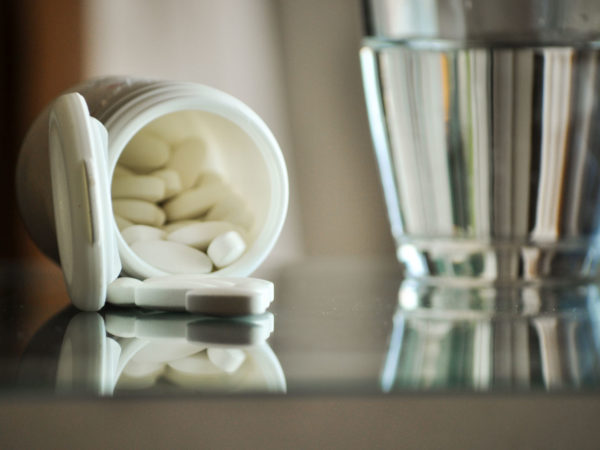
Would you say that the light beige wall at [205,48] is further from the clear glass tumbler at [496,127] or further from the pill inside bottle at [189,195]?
the clear glass tumbler at [496,127]

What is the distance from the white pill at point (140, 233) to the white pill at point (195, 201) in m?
0.04

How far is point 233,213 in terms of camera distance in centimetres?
63

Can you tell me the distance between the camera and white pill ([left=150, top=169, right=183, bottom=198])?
65cm

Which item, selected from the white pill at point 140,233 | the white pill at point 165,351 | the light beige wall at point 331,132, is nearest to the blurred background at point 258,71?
the light beige wall at point 331,132

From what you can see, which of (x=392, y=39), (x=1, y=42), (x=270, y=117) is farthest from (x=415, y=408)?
(x=1, y=42)

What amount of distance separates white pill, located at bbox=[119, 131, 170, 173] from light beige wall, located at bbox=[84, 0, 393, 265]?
2.24 feet

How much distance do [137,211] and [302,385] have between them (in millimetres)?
366

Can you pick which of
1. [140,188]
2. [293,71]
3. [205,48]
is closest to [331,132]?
[293,71]

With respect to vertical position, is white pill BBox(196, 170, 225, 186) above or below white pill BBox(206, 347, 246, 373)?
below

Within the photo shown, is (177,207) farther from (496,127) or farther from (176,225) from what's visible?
(496,127)

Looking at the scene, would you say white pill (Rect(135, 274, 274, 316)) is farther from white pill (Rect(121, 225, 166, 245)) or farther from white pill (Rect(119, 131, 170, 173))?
white pill (Rect(119, 131, 170, 173))

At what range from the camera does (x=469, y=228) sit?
582 millimetres

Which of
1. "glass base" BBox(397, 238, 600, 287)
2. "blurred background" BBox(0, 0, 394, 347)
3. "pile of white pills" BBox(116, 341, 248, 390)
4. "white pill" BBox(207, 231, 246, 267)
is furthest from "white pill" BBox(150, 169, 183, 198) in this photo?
"blurred background" BBox(0, 0, 394, 347)

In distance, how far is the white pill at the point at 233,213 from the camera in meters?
0.63
